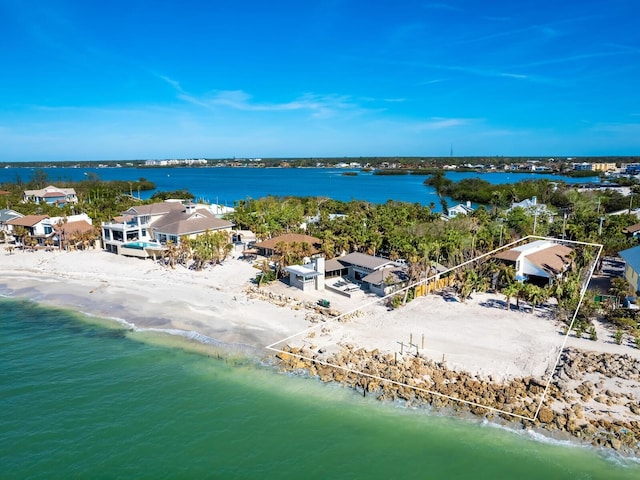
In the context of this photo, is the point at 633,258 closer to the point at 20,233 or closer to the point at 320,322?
the point at 320,322

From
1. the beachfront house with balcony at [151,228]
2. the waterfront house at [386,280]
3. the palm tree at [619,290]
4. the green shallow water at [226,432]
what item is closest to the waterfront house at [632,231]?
the palm tree at [619,290]

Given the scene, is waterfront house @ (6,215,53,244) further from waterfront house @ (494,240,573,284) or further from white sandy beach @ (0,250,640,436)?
waterfront house @ (494,240,573,284)

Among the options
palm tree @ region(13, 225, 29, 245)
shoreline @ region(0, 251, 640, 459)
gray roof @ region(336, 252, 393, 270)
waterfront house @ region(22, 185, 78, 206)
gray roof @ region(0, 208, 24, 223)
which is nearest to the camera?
shoreline @ region(0, 251, 640, 459)

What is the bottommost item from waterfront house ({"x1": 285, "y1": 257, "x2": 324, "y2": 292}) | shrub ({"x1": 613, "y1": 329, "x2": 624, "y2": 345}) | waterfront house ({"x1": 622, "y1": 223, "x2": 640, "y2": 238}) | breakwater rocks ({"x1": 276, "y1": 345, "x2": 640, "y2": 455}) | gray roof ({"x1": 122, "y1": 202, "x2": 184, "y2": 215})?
breakwater rocks ({"x1": 276, "y1": 345, "x2": 640, "y2": 455})

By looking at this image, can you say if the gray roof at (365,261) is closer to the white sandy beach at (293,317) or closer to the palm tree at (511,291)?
the white sandy beach at (293,317)

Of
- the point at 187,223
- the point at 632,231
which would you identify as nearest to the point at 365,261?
the point at 187,223

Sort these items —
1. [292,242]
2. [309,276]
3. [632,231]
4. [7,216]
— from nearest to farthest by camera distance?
[309,276]
[292,242]
[632,231]
[7,216]

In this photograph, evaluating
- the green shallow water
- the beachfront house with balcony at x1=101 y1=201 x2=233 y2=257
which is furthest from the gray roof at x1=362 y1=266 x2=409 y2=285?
the beachfront house with balcony at x1=101 y1=201 x2=233 y2=257
